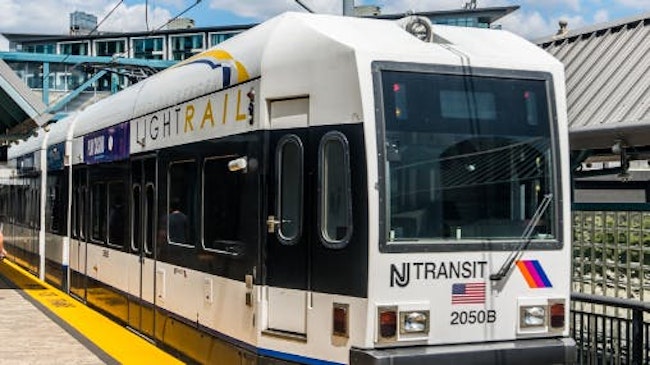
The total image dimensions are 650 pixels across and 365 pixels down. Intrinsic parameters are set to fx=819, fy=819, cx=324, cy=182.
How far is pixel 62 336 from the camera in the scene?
10.1 m

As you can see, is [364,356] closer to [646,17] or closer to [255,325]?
[255,325]

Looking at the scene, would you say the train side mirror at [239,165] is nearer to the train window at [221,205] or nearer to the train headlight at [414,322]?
the train window at [221,205]

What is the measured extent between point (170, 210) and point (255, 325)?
7.77 ft

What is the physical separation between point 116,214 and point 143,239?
5.20 ft

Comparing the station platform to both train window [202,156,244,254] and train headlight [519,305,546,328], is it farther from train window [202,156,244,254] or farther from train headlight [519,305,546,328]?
train headlight [519,305,546,328]

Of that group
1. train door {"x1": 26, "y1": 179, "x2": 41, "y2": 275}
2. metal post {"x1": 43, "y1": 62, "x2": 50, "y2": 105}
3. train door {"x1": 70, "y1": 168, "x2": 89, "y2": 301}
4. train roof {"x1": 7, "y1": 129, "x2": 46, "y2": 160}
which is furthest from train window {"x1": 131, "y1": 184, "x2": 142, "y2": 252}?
metal post {"x1": 43, "y1": 62, "x2": 50, "y2": 105}

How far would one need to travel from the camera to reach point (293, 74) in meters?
5.87

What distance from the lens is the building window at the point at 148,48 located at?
81650mm

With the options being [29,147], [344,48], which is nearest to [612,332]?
[344,48]

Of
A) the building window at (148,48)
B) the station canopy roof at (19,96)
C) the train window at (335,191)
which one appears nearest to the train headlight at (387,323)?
the train window at (335,191)

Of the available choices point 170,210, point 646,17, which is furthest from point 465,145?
point 646,17

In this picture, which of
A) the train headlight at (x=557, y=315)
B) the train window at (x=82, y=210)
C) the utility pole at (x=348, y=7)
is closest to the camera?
the train headlight at (x=557, y=315)

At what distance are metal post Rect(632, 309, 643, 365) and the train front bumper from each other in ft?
4.67

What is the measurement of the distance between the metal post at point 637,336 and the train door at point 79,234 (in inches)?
329
